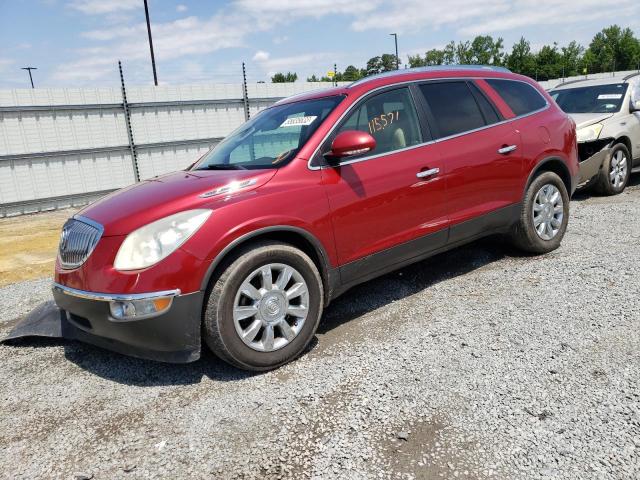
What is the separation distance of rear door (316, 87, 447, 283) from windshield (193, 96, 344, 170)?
0.23 m

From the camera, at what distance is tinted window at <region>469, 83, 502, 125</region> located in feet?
14.5

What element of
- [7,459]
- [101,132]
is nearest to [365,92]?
[7,459]

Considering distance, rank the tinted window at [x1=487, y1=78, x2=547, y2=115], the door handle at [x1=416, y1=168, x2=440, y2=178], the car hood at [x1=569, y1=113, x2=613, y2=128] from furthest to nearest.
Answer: the car hood at [x1=569, y1=113, x2=613, y2=128]
the tinted window at [x1=487, y1=78, x2=547, y2=115]
the door handle at [x1=416, y1=168, x2=440, y2=178]

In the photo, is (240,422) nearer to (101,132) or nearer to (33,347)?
(33,347)

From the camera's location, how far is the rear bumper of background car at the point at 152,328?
9.34ft

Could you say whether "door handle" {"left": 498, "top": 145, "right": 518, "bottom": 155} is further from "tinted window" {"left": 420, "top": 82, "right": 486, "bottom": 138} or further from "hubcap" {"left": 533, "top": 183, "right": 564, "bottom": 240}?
"hubcap" {"left": 533, "top": 183, "right": 564, "bottom": 240}

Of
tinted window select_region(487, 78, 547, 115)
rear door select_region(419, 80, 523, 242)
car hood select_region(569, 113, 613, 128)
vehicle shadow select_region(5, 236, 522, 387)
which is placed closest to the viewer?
vehicle shadow select_region(5, 236, 522, 387)

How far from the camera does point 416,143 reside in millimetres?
3902

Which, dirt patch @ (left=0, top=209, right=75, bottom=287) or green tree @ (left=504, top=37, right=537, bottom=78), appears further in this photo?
green tree @ (left=504, top=37, right=537, bottom=78)

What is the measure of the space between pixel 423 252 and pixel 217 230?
70.8 inches

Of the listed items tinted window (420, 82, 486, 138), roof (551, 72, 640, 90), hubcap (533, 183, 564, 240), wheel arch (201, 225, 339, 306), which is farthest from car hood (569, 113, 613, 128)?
wheel arch (201, 225, 339, 306)

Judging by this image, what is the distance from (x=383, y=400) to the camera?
274 centimetres

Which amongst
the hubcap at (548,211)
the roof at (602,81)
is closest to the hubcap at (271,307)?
the hubcap at (548,211)

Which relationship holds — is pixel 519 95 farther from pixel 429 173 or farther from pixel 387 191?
pixel 387 191
